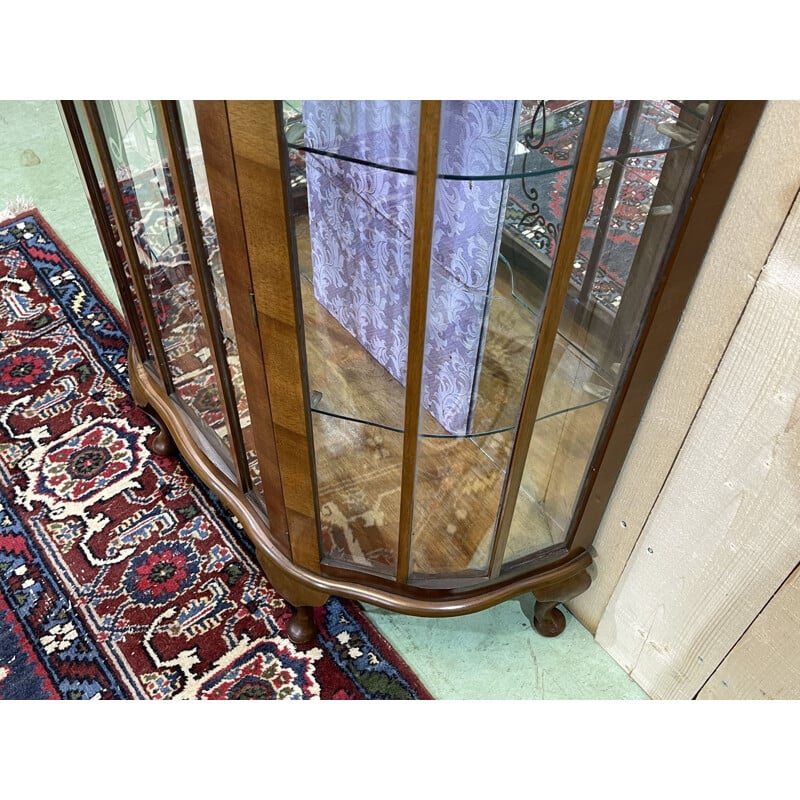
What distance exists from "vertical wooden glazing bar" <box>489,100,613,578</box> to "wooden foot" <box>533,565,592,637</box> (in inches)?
7.1

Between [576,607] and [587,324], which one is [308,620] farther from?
[587,324]

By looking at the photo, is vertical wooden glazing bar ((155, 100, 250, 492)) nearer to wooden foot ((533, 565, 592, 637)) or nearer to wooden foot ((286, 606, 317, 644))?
wooden foot ((286, 606, 317, 644))

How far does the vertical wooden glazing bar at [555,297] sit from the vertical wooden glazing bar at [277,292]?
0.68 ft

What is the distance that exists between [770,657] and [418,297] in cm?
58

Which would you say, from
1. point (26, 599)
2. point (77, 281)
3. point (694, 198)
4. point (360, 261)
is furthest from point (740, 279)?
point (77, 281)

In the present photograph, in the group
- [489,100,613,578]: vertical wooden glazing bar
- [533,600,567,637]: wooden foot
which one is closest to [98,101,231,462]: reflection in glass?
[489,100,613,578]: vertical wooden glazing bar

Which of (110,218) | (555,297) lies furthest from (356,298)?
(110,218)

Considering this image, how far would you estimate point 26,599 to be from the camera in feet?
4.04

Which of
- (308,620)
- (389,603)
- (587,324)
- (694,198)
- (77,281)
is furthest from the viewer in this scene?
(77,281)

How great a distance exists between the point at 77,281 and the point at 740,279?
4.56ft

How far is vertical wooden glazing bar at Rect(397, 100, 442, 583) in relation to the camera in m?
0.56

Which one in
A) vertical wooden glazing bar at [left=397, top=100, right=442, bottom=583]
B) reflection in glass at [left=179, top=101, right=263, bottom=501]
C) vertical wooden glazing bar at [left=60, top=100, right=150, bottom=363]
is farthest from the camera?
vertical wooden glazing bar at [left=60, top=100, right=150, bottom=363]

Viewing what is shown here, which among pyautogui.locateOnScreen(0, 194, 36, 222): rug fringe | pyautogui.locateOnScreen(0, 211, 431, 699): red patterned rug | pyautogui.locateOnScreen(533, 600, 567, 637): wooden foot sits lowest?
pyautogui.locateOnScreen(0, 211, 431, 699): red patterned rug

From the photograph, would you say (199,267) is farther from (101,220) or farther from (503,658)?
(503,658)
